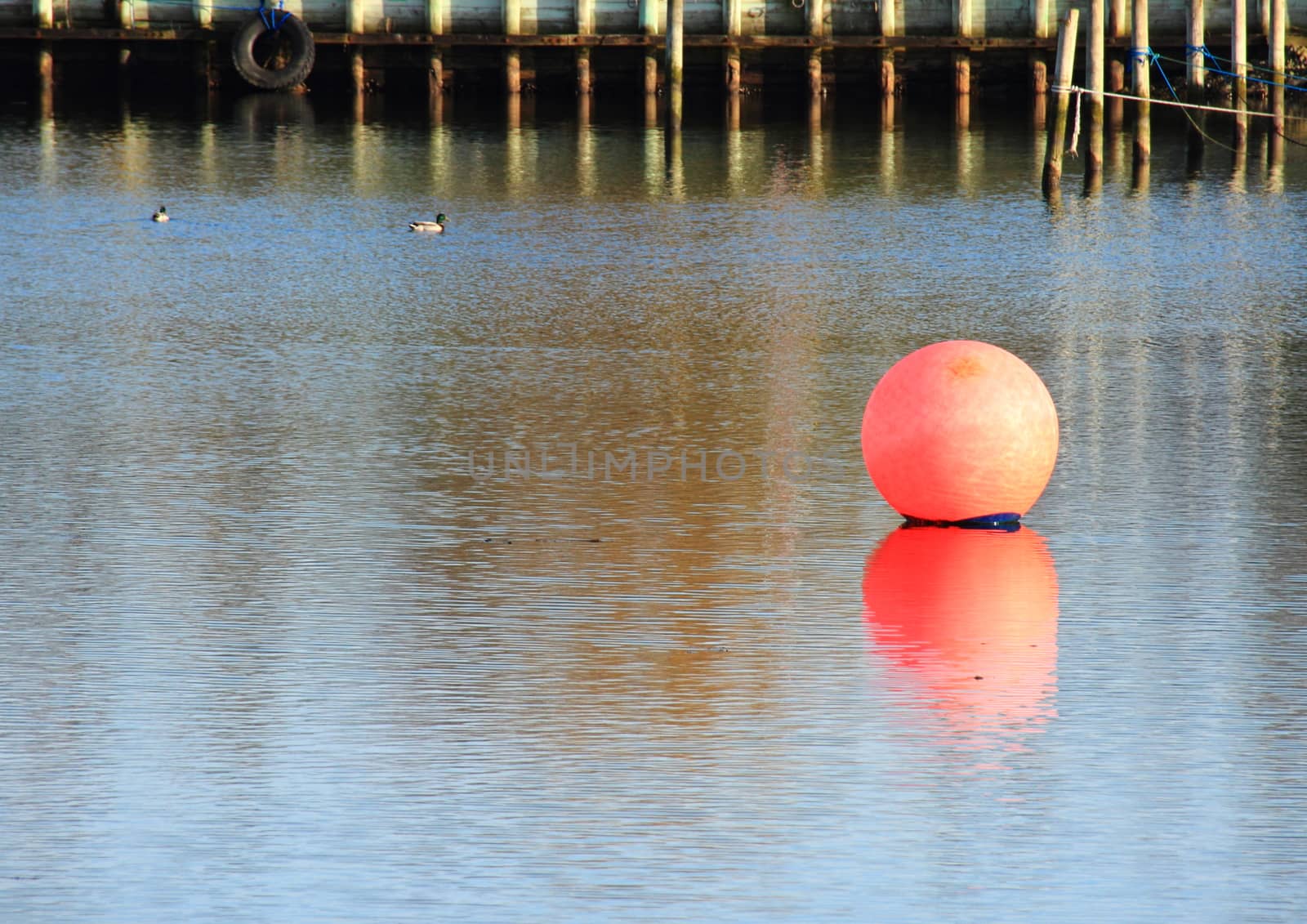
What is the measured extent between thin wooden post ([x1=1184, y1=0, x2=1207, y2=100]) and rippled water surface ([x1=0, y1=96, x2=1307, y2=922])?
10585 millimetres

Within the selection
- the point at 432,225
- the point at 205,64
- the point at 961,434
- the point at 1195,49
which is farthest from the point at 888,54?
the point at 961,434

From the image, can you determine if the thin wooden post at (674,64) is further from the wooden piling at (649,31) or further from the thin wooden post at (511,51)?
the thin wooden post at (511,51)

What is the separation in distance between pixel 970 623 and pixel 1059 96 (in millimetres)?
18796

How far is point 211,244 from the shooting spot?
76.0ft

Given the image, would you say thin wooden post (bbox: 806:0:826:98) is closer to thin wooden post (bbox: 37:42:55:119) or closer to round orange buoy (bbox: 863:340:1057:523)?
thin wooden post (bbox: 37:42:55:119)

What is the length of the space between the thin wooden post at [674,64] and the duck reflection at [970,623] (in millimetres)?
26134

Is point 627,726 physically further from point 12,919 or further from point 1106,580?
point 1106,580

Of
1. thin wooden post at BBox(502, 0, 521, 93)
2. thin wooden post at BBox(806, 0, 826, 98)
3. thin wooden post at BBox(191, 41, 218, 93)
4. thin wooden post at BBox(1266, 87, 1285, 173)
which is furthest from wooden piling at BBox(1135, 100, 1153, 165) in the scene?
thin wooden post at BBox(191, 41, 218, 93)

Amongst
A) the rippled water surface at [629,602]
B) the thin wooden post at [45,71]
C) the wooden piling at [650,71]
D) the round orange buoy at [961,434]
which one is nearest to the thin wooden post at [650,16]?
the wooden piling at [650,71]

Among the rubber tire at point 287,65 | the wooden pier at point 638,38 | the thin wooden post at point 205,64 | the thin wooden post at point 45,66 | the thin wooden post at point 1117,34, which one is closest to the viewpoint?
the thin wooden post at point 1117,34

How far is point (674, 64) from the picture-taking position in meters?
36.8

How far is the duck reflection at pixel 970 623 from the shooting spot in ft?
26.6

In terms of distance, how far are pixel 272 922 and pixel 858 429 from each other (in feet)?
26.3

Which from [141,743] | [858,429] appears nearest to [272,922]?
[141,743]
